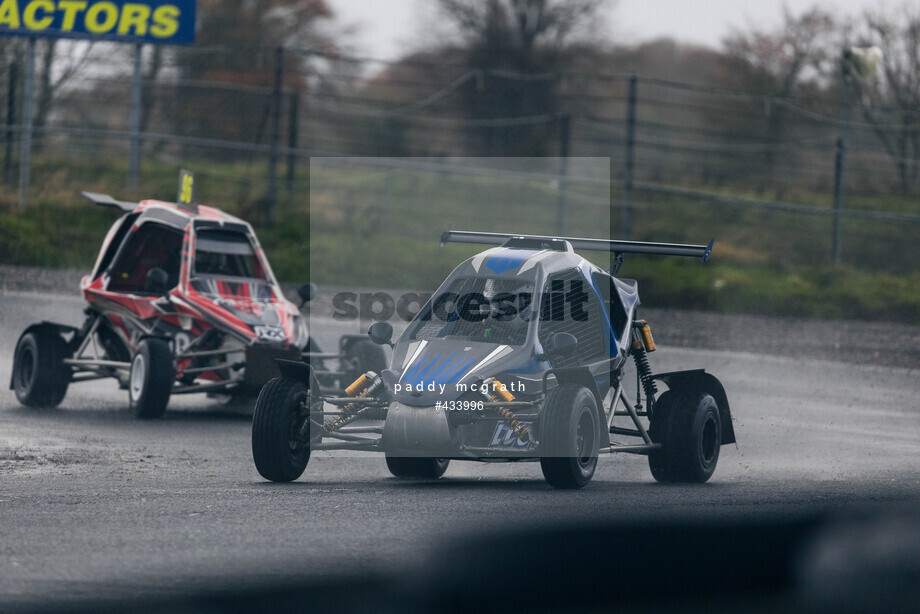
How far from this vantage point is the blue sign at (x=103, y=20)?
23.9m

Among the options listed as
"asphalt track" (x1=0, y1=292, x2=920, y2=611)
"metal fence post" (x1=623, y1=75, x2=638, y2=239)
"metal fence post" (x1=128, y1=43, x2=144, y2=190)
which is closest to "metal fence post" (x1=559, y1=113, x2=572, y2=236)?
"metal fence post" (x1=623, y1=75, x2=638, y2=239)

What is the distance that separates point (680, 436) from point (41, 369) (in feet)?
19.8

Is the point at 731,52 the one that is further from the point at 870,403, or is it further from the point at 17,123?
the point at 870,403

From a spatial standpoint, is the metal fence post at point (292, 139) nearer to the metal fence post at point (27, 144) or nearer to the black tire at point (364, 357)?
the metal fence post at point (27, 144)

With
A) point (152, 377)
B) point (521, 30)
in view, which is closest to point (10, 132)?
point (152, 377)

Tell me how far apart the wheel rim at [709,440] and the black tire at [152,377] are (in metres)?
4.55

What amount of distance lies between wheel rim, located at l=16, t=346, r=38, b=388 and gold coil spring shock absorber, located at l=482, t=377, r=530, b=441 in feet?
19.0

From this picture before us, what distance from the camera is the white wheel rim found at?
1119cm

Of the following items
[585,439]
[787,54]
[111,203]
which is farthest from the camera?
[787,54]

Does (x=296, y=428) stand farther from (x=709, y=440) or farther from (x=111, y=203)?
(x=111, y=203)

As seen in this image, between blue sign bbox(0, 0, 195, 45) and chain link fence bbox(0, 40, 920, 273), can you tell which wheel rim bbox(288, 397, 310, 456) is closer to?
chain link fence bbox(0, 40, 920, 273)

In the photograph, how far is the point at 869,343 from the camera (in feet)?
61.1

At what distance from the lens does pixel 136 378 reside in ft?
37.1

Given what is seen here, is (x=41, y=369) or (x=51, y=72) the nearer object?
(x=41, y=369)
